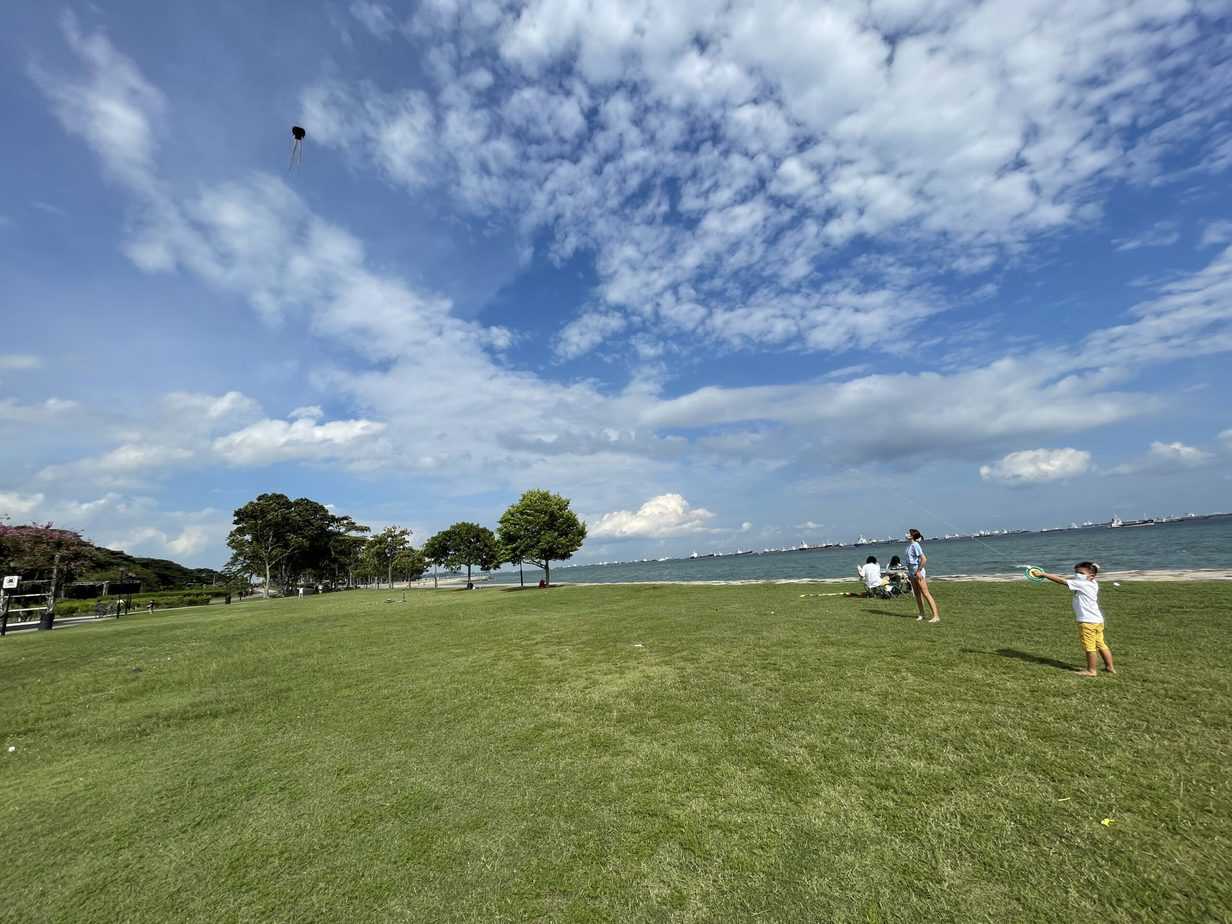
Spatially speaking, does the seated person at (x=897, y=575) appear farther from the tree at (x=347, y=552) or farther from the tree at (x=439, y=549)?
the tree at (x=347, y=552)

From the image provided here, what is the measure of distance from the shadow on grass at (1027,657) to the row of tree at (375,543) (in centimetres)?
4005

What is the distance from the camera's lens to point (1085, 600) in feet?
26.0

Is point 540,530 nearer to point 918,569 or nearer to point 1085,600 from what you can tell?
point 918,569

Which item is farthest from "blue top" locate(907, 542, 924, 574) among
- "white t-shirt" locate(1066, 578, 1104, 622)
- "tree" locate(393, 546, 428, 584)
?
"tree" locate(393, 546, 428, 584)

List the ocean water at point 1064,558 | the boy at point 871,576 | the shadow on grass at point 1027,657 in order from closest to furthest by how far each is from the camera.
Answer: the shadow on grass at point 1027,657 < the boy at point 871,576 < the ocean water at point 1064,558

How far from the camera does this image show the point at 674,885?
3.81 meters

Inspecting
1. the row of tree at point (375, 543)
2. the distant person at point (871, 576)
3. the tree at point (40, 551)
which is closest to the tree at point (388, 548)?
the row of tree at point (375, 543)

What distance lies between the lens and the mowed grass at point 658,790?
3.71 m

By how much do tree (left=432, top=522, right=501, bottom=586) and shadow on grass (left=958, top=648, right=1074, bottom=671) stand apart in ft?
Result: 200

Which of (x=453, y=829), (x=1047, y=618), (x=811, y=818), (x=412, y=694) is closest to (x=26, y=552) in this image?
(x=412, y=694)

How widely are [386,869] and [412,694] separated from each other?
222 inches

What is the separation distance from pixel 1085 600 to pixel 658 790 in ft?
24.1

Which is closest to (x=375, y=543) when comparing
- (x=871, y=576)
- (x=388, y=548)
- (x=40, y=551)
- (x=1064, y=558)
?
(x=388, y=548)

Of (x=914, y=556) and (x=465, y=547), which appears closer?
(x=914, y=556)
